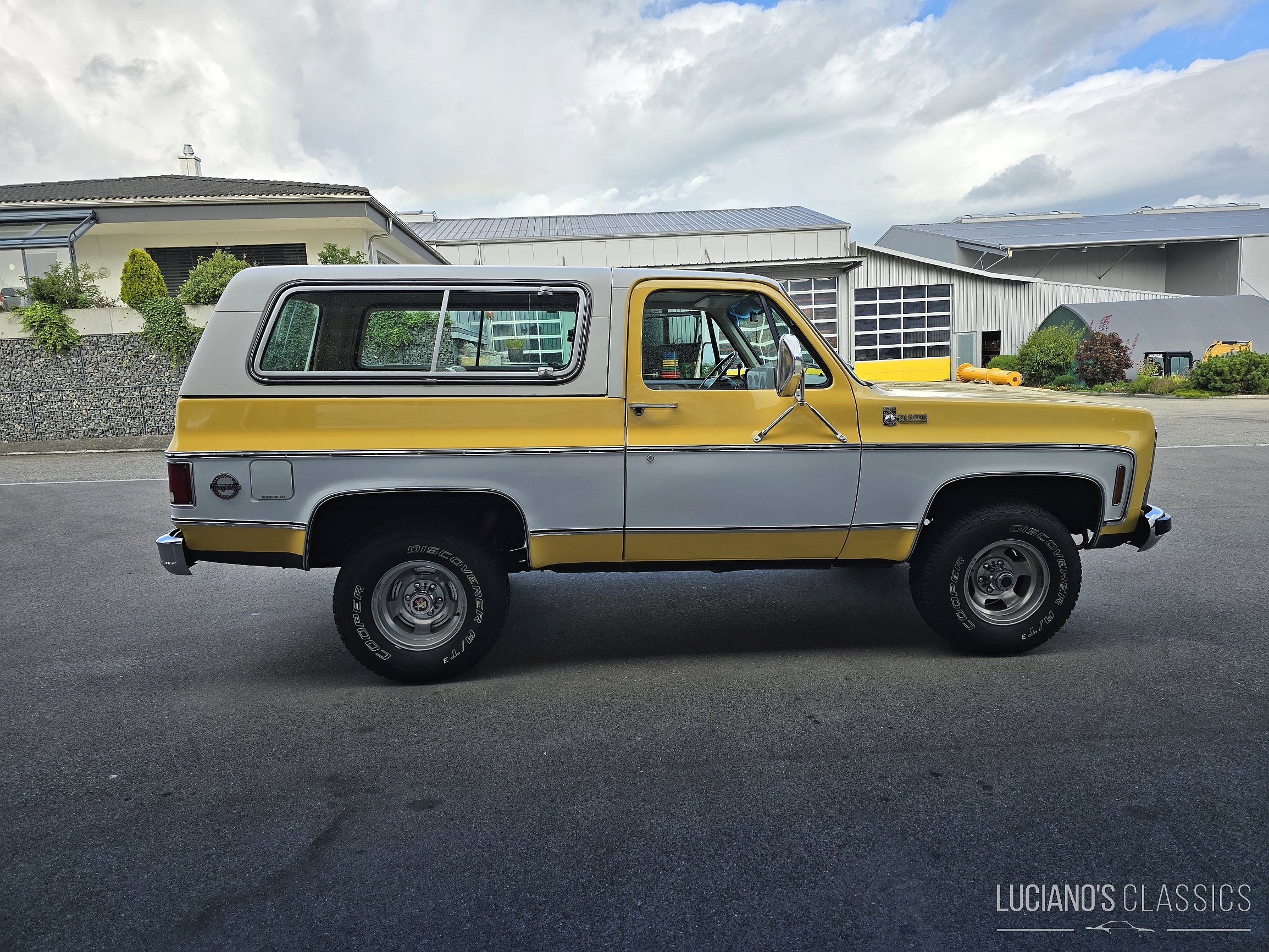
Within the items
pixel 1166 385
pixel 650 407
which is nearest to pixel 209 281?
pixel 650 407

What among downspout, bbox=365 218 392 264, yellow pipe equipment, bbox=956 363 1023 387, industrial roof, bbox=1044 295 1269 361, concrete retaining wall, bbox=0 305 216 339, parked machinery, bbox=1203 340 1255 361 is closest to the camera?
concrete retaining wall, bbox=0 305 216 339

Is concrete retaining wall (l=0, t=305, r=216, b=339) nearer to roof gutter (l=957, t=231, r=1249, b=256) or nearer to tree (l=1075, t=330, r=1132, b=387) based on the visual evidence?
tree (l=1075, t=330, r=1132, b=387)

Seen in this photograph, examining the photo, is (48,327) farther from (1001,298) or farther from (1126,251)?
(1126,251)

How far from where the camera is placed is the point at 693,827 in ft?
9.70

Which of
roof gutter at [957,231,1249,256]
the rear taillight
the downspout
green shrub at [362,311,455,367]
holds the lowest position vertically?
the rear taillight

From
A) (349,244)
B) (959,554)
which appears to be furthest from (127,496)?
(349,244)

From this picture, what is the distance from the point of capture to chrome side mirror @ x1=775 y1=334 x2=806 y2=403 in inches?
157

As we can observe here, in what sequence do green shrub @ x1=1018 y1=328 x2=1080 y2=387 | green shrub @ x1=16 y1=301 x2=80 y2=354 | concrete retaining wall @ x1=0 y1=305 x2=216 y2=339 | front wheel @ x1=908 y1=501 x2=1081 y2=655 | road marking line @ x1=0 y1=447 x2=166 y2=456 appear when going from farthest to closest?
green shrub @ x1=1018 y1=328 x2=1080 y2=387
concrete retaining wall @ x1=0 y1=305 x2=216 y2=339
green shrub @ x1=16 y1=301 x2=80 y2=354
road marking line @ x1=0 y1=447 x2=166 y2=456
front wheel @ x1=908 y1=501 x2=1081 y2=655

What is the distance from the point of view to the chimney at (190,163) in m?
27.0

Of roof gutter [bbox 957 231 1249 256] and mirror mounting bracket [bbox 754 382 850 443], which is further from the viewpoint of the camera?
roof gutter [bbox 957 231 1249 256]

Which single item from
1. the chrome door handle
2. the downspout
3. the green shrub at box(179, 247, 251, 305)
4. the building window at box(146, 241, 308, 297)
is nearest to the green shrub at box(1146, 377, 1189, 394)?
the downspout

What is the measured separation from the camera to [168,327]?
18.6 m

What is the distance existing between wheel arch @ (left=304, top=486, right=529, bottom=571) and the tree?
3271cm

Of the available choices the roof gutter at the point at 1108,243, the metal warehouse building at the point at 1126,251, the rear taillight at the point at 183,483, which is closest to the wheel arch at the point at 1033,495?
the rear taillight at the point at 183,483
